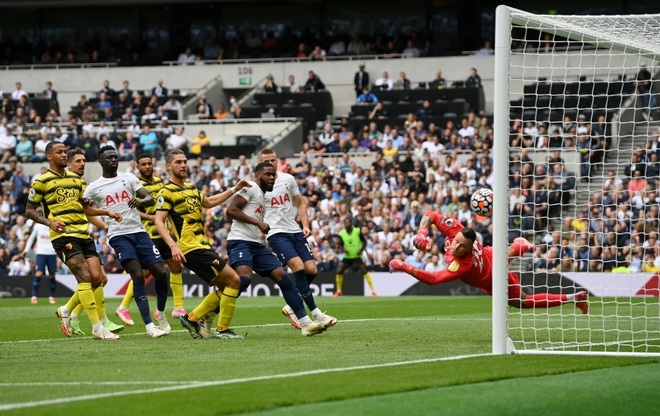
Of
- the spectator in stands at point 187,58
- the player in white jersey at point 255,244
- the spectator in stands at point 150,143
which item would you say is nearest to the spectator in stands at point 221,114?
the spectator in stands at point 150,143

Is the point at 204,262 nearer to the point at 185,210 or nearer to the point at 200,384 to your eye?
the point at 185,210

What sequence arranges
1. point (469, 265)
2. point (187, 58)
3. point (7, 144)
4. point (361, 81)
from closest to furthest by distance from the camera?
point (469, 265) < point (7, 144) < point (361, 81) < point (187, 58)

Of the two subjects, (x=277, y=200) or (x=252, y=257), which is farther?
(x=277, y=200)

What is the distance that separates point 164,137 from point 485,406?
1172 inches

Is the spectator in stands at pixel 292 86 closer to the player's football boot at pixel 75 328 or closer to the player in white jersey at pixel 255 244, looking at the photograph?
the player's football boot at pixel 75 328

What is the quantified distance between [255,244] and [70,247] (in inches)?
90.8

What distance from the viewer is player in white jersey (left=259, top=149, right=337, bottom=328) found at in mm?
15312

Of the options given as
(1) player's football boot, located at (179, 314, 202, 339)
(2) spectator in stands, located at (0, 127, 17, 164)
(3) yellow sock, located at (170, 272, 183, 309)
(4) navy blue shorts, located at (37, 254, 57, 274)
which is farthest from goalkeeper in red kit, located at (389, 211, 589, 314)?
(2) spectator in stands, located at (0, 127, 17, 164)

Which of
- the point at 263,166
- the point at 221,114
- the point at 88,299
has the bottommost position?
the point at 88,299

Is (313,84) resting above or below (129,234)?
above

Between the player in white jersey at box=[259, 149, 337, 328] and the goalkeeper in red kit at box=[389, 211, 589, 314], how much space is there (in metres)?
2.24

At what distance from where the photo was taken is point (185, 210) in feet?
47.9

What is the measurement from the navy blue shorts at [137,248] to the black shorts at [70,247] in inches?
34.5

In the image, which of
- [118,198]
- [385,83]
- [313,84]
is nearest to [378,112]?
[385,83]
